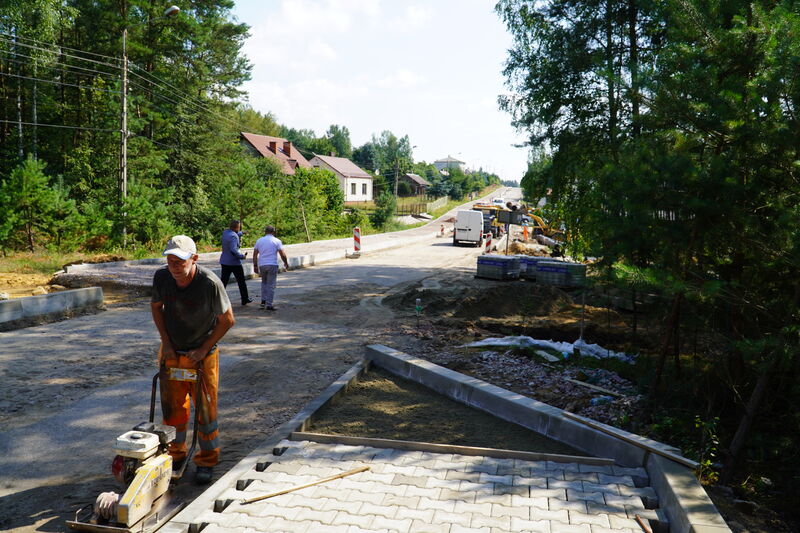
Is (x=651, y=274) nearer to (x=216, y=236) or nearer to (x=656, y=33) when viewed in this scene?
(x=656, y=33)

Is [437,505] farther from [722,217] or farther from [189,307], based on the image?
[722,217]

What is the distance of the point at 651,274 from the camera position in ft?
15.4

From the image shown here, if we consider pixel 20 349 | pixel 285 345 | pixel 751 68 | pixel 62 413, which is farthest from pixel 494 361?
pixel 20 349

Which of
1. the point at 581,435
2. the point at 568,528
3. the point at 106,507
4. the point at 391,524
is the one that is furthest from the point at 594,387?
the point at 106,507

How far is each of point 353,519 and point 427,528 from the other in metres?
0.49

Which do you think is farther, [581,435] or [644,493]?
[581,435]

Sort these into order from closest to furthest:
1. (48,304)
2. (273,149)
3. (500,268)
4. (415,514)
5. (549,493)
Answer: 1. (415,514)
2. (549,493)
3. (48,304)
4. (500,268)
5. (273,149)

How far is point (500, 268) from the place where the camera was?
60.0 feet

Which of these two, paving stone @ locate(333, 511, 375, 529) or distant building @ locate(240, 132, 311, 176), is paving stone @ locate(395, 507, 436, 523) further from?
distant building @ locate(240, 132, 311, 176)

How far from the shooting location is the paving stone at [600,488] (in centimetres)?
408

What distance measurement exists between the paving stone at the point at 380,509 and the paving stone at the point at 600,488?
143cm

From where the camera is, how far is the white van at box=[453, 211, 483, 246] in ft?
116

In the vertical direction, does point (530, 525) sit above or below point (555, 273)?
below

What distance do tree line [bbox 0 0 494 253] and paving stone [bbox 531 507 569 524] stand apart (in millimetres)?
21043
